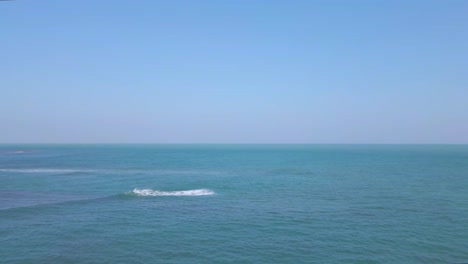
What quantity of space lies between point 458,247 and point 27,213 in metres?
36.1

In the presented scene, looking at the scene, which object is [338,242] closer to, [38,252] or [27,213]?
[38,252]

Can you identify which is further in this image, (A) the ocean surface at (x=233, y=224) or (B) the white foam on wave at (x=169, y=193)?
(B) the white foam on wave at (x=169, y=193)

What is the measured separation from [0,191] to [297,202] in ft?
125

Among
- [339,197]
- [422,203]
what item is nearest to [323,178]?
[339,197]

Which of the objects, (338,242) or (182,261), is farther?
(338,242)

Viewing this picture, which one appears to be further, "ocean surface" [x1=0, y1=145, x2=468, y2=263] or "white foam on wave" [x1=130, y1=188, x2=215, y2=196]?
"white foam on wave" [x1=130, y1=188, x2=215, y2=196]

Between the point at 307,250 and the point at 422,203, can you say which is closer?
the point at 307,250

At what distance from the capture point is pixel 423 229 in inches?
1057

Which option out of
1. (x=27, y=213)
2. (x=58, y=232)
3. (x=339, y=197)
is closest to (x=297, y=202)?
(x=339, y=197)

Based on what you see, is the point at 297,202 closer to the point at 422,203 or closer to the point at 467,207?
the point at 422,203

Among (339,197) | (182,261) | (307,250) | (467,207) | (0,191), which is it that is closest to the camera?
(182,261)

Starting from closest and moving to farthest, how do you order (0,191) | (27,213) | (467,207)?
(27,213) → (467,207) → (0,191)

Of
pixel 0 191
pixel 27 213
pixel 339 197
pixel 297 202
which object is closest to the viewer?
pixel 27 213

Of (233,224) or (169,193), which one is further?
(169,193)
